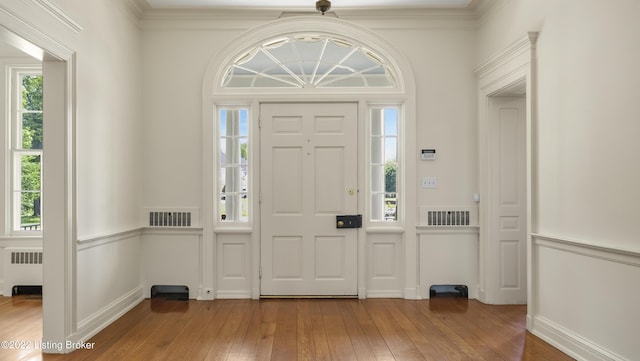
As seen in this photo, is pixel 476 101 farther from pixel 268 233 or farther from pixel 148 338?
pixel 148 338

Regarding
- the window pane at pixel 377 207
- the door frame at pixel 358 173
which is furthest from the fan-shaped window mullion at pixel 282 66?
the window pane at pixel 377 207

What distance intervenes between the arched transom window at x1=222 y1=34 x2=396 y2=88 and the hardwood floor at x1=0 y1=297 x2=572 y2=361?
8.42 ft

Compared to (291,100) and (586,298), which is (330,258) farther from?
(586,298)

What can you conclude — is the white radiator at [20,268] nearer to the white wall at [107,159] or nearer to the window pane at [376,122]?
the white wall at [107,159]

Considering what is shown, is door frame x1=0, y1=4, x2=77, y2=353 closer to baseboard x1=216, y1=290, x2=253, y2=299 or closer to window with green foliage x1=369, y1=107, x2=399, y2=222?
baseboard x1=216, y1=290, x2=253, y2=299

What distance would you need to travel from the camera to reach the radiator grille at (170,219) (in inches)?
193

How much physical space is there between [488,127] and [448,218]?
1.13 meters

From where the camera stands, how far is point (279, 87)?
5.02 m

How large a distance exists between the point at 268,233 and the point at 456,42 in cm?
318

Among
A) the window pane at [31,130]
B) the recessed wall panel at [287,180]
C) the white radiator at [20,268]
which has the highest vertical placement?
the window pane at [31,130]

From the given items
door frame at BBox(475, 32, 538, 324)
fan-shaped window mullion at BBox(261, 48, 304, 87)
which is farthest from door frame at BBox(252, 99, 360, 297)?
door frame at BBox(475, 32, 538, 324)

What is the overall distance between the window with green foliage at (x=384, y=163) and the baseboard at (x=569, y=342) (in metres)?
1.93

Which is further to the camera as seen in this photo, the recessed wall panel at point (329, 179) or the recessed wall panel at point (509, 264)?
the recessed wall panel at point (329, 179)

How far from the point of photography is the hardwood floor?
328cm
